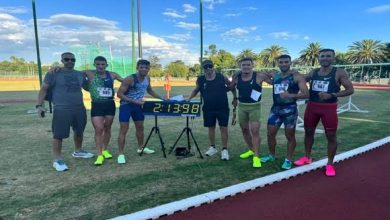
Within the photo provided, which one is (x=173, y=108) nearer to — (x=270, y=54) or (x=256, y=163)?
(x=256, y=163)

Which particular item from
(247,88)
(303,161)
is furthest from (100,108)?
(303,161)

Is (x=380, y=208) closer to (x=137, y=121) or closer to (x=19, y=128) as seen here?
(x=137, y=121)

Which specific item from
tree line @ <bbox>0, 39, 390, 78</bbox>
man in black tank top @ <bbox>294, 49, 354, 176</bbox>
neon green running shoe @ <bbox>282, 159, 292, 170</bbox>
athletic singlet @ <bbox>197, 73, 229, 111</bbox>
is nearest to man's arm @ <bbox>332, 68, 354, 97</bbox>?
man in black tank top @ <bbox>294, 49, 354, 176</bbox>

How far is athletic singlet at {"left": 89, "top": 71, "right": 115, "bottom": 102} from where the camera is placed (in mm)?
5906

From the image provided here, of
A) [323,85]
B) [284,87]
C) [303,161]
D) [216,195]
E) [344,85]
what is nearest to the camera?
[216,195]

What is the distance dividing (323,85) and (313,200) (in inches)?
75.0

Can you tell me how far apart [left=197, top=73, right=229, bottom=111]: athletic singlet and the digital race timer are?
29 cm

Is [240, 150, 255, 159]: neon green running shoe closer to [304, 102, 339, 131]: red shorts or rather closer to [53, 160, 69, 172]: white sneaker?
[304, 102, 339, 131]: red shorts

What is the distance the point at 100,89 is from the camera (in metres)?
5.91

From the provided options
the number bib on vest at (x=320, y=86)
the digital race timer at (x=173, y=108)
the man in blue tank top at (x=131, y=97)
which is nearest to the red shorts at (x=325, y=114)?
the number bib on vest at (x=320, y=86)

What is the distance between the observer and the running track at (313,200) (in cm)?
386

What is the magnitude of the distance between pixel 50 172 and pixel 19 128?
5.27 meters

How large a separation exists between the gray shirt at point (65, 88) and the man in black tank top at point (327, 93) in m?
4.07

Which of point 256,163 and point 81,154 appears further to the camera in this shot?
point 81,154
